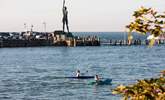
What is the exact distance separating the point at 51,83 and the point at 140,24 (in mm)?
58242

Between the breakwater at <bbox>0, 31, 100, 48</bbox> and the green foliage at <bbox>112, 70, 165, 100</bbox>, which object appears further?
the breakwater at <bbox>0, 31, 100, 48</bbox>

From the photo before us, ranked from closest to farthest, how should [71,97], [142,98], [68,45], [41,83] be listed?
[142,98]
[71,97]
[41,83]
[68,45]

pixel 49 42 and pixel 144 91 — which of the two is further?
pixel 49 42

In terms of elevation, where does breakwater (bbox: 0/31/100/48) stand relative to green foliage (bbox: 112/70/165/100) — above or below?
below

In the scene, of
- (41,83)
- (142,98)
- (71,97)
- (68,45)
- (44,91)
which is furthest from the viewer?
(68,45)

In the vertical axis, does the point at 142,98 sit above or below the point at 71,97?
above

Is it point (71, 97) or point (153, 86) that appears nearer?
point (153, 86)

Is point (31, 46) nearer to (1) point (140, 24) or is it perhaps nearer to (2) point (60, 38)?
(2) point (60, 38)

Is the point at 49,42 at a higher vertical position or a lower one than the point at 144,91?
lower

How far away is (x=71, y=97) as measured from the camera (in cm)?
5059

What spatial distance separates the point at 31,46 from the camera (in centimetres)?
19312

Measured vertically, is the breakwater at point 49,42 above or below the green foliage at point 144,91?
below

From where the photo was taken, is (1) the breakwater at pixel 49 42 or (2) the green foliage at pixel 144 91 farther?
(1) the breakwater at pixel 49 42

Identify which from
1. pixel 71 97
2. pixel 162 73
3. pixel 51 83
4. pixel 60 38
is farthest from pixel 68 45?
pixel 162 73
